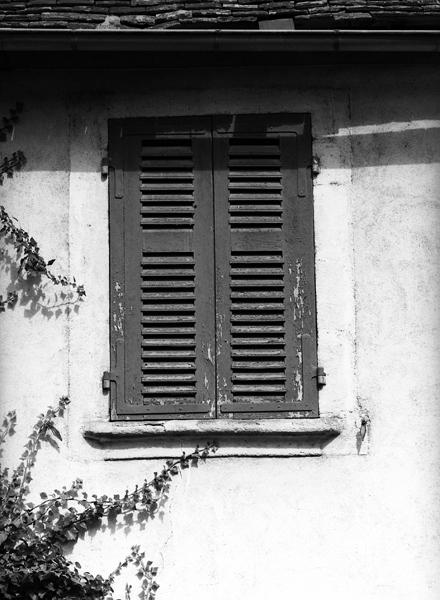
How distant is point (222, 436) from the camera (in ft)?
25.8

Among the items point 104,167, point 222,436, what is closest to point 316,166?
point 104,167

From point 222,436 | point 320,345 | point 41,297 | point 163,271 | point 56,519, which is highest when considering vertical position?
point 163,271

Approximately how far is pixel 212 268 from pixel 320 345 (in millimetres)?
751

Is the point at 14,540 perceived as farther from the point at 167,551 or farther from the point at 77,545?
the point at 167,551

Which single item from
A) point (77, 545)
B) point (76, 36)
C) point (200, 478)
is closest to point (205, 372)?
point (200, 478)

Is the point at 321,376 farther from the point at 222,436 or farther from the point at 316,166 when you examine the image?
the point at 316,166

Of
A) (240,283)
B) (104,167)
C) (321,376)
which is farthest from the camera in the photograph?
(104,167)

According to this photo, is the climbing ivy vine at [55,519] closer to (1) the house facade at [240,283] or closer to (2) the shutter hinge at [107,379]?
(1) the house facade at [240,283]

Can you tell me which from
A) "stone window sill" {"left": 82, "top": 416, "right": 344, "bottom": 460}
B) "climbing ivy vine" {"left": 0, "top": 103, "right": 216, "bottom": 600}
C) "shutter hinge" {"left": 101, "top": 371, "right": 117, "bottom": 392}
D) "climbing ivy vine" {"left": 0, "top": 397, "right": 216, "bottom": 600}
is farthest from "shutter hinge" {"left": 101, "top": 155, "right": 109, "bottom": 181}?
"stone window sill" {"left": 82, "top": 416, "right": 344, "bottom": 460}

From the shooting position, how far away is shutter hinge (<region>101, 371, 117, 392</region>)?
795cm

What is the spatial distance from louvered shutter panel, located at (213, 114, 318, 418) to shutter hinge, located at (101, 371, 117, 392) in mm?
585

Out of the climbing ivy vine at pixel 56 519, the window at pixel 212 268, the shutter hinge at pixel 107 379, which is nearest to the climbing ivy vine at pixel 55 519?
the climbing ivy vine at pixel 56 519

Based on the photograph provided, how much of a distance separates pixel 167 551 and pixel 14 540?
0.83 meters

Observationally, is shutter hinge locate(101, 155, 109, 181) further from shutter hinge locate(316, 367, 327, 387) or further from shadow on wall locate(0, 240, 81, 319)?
shutter hinge locate(316, 367, 327, 387)
